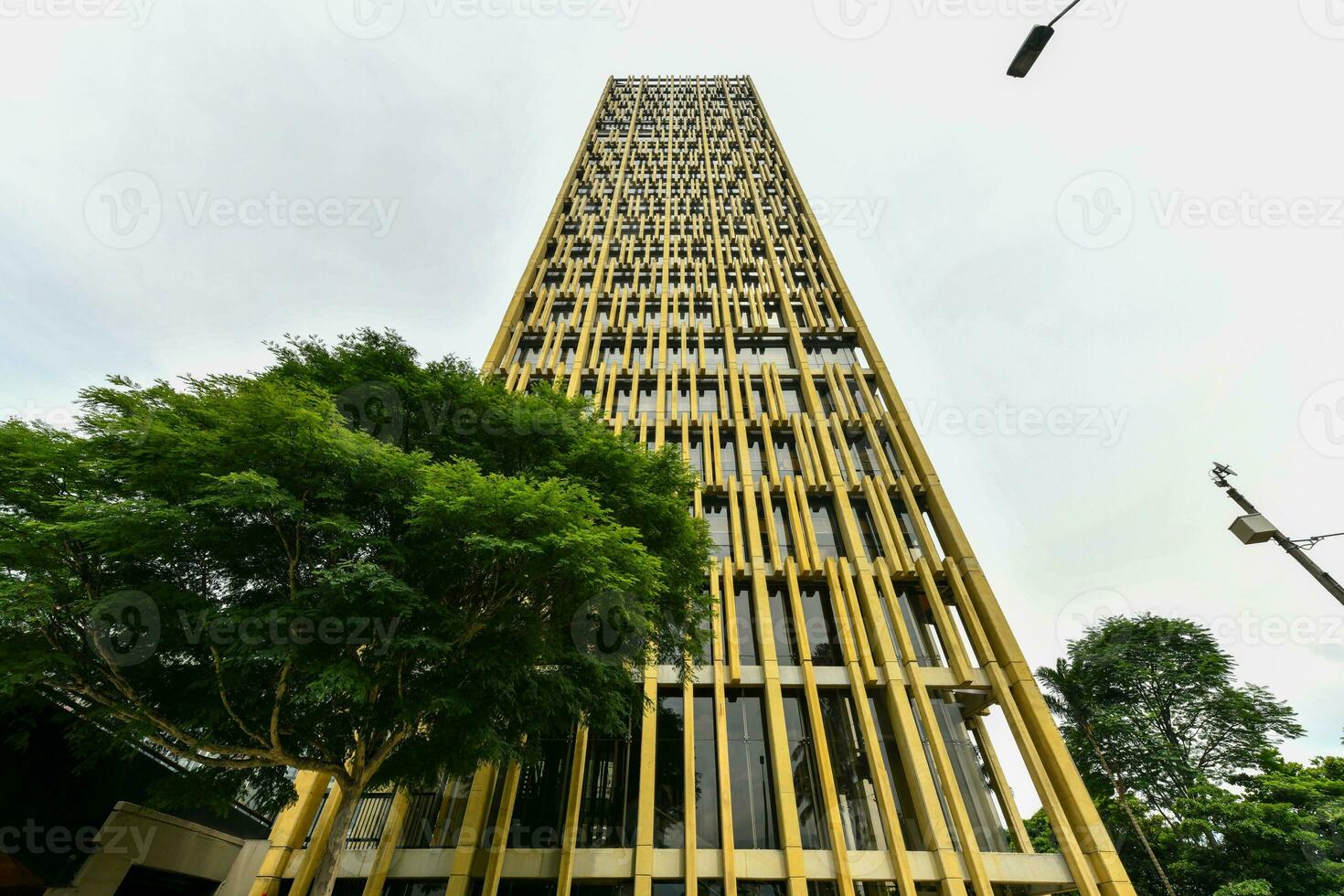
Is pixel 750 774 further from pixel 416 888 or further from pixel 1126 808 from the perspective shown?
pixel 1126 808

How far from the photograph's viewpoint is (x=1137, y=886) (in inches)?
984

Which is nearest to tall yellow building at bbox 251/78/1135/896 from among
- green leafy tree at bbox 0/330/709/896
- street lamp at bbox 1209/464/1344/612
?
green leafy tree at bbox 0/330/709/896

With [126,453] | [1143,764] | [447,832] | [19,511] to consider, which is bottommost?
[447,832]

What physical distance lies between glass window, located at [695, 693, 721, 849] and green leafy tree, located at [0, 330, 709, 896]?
539 centimetres

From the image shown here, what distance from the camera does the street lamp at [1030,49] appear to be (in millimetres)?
6859

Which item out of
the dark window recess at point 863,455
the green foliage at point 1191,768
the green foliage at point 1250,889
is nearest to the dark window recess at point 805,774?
the dark window recess at point 863,455

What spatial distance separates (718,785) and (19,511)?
1452 cm

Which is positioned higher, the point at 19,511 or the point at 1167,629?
the point at 1167,629

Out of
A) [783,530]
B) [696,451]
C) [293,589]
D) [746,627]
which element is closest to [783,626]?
[746,627]

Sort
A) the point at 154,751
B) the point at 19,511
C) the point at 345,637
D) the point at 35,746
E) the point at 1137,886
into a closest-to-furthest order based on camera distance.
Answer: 1. the point at 19,511
2. the point at 345,637
3. the point at 35,746
4. the point at 154,751
5. the point at 1137,886

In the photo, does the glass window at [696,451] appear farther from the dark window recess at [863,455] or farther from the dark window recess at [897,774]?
the dark window recess at [897,774]

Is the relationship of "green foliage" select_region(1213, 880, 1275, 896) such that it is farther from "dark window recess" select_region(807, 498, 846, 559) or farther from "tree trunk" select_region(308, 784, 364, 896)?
"tree trunk" select_region(308, 784, 364, 896)

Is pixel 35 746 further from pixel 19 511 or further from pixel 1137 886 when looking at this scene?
pixel 1137 886

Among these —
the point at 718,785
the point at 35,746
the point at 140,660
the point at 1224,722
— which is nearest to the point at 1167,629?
the point at 1224,722
